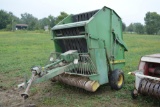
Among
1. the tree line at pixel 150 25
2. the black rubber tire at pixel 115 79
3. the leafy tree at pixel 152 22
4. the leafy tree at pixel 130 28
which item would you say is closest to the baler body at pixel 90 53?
the black rubber tire at pixel 115 79

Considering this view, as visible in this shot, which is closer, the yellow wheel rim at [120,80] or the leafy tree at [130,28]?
the yellow wheel rim at [120,80]

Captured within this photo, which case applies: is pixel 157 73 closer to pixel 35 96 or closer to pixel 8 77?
pixel 35 96

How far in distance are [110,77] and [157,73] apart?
4.33 ft

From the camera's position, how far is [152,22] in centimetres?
7625

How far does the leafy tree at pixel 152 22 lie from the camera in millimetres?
72375

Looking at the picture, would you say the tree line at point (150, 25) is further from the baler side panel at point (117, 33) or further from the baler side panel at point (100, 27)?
the baler side panel at point (100, 27)

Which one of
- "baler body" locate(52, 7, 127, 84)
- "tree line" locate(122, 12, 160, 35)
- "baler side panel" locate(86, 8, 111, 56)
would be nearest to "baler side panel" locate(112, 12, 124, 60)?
"baler body" locate(52, 7, 127, 84)

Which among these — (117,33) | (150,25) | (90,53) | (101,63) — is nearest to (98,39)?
(90,53)

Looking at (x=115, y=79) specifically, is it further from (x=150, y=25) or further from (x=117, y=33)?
(x=150, y=25)

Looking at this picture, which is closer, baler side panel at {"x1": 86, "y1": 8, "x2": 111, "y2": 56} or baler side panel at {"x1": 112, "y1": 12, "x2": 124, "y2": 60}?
baler side panel at {"x1": 86, "y1": 8, "x2": 111, "y2": 56}

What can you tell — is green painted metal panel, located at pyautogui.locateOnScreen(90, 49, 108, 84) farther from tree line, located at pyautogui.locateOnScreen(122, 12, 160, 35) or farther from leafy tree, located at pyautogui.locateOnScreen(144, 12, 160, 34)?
leafy tree, located at pyautogui.locateOnScreen(144, 12, 160, 34)

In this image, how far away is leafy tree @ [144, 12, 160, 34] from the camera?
72.4m

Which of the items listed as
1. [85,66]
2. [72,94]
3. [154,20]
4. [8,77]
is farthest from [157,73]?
[154,20]

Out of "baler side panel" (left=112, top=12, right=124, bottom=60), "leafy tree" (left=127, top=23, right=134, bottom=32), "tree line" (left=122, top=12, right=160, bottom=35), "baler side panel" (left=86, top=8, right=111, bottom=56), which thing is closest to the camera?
"baler side panel" (left=86, top=8, right=111, bottom=56)
